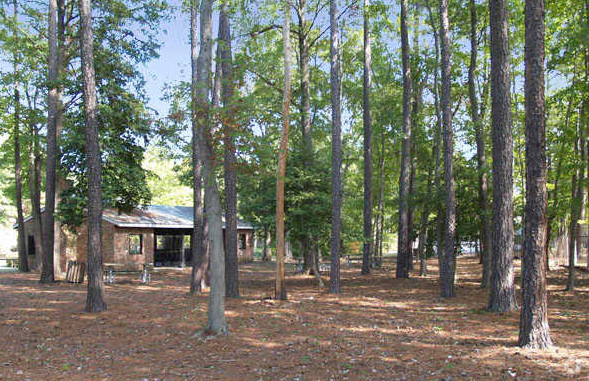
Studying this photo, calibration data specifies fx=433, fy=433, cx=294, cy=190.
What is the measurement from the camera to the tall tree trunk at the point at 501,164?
9.50m

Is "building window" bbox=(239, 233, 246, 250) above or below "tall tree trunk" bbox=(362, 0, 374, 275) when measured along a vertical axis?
below

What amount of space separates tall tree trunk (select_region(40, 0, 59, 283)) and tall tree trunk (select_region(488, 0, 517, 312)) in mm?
15417

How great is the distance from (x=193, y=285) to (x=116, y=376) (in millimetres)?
7853

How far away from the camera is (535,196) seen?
6.39m

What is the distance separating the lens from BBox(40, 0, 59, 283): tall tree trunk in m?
16.8

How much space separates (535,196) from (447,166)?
6.18m

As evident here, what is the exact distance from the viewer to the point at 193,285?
45.9 feet

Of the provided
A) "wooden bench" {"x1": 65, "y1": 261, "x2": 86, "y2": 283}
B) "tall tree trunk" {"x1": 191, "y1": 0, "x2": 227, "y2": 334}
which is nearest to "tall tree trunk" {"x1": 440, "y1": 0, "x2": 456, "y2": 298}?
"tall tree trunk" {"x1": 191, "y1": 0, "x2": 227, "y2": 334}

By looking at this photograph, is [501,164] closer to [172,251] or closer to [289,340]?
[289,340]

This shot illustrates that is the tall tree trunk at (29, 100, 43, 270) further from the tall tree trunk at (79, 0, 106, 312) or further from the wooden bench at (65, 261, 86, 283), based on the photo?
the tall tree trunk at (79, 0, 106, 312)

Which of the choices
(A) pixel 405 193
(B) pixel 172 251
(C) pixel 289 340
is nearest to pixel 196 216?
(C) pixel 289 340

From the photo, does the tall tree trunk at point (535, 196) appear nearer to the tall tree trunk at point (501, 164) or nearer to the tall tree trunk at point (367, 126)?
the tall tree trunk at point (501, 164)

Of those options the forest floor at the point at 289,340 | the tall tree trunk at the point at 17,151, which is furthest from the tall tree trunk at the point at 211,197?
the tall tree trunk at the point at 17,151

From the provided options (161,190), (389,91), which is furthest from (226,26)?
(161,190)
